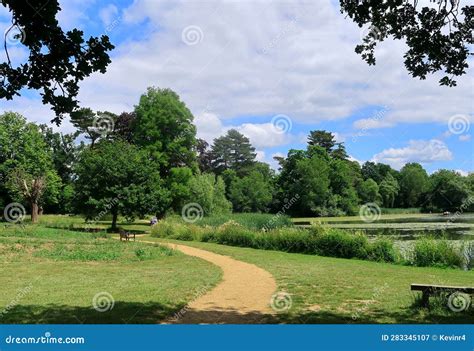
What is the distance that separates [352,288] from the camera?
11.4m

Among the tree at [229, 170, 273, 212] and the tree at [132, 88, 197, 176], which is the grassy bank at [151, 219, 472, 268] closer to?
the tree at [132, 88, 197, 176]

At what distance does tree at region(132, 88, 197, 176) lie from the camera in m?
43.5

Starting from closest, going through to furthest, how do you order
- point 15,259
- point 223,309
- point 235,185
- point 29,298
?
point 223,309 < point 29,298 < point 15,259 < point 235,185

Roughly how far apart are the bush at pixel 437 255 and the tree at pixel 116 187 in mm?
19941

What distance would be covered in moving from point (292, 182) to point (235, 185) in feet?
34.8

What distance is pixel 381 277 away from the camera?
43.5ft

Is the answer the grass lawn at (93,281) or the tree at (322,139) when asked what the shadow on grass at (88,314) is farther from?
the tree at (322,139)

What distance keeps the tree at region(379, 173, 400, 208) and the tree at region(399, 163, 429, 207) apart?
211 cm

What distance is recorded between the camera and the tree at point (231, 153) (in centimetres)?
9169

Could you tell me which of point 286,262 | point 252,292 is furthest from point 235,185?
point 252,292

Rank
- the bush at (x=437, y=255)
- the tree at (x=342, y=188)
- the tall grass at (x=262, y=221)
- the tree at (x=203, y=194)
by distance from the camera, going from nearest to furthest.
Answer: the bush at (x=437, y=255) < the tall grass at (x=262, y=221) < the tree at (x=203, y=194) < the tree at (x=342, y=188)

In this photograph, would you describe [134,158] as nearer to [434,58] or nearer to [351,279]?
[351,279]

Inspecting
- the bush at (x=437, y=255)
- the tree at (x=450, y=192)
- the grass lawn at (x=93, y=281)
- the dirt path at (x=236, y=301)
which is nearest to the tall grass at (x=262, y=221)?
the grass lawn at (x=93, y=281)

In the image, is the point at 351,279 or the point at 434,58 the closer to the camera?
the point at 434,58
